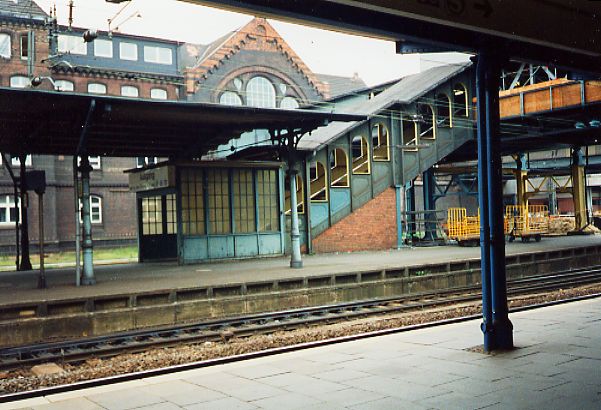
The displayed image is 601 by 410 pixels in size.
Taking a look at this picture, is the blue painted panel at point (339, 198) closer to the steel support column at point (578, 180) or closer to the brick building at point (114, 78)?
the brick building at point (114, 78)

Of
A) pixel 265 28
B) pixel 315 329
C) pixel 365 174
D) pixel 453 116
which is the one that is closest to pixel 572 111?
pixel 453 116

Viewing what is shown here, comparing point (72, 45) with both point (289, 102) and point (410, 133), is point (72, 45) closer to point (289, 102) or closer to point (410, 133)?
point (289, 102)

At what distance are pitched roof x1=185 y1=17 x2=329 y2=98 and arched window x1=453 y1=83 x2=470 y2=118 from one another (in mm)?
15705

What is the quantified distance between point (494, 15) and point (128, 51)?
34566 mm

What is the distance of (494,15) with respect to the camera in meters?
6.48

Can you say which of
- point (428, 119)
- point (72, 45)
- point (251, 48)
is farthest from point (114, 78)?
point (428, 119)

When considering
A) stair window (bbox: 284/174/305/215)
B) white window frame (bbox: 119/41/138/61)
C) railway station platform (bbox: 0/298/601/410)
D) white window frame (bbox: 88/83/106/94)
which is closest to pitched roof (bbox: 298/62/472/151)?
stair window (bbox: 284/174/305/215)

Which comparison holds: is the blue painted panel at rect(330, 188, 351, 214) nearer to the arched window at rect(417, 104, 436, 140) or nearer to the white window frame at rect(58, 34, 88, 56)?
the arched window at rect(417, 104, 436, 140)

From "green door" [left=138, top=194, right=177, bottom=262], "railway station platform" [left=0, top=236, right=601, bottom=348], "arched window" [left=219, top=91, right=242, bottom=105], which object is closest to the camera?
"railway station platform" [left=0, top=236, right=601, bottom=348]

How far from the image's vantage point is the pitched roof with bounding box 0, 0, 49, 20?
108 feet

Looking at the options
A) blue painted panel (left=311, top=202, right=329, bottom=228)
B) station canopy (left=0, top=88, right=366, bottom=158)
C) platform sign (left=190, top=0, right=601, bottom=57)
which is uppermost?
station canopy (left=0, top=88, right=366, bottom=158)

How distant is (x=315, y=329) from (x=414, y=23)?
21.0ft

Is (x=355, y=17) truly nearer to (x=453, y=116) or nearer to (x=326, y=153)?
(x=326, y=153)

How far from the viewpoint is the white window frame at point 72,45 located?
35.5 meters
